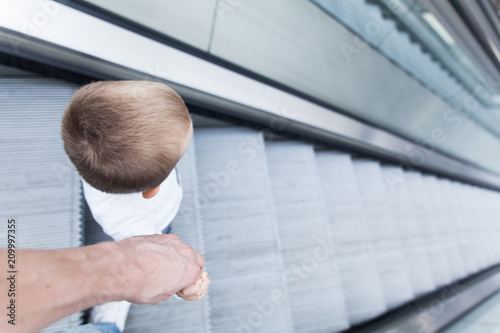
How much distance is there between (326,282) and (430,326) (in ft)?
4.42

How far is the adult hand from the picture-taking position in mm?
709

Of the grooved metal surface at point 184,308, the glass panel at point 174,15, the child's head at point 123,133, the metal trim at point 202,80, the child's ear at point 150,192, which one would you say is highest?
the glass panel at point 174,15

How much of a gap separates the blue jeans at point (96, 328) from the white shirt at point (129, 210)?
362 millimetres

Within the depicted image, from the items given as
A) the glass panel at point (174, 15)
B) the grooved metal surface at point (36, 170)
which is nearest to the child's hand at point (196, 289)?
the grooved metal surface at point (36, 170)

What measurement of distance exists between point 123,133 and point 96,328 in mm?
871

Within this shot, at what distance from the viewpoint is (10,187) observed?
127 cm

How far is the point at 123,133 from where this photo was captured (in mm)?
804

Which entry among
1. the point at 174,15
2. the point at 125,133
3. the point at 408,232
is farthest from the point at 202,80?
the point at 408,232

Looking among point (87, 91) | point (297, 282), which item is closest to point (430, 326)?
point (297, 282)

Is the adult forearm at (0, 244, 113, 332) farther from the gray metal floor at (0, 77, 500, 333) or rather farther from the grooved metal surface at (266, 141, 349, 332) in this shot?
the grooved metal surface at (266, 141, 349, 332)

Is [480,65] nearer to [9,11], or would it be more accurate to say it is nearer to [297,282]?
[297,282]

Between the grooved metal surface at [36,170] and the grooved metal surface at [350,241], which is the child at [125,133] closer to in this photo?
the grooved metal surface at [36,170]

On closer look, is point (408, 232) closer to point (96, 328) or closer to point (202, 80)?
point (202, 80)

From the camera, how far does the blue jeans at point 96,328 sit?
112 cm
